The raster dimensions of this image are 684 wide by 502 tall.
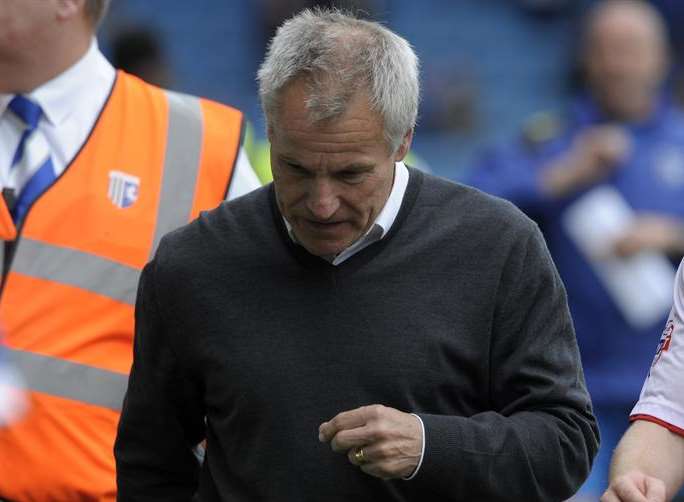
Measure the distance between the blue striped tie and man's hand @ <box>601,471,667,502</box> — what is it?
1617 mm

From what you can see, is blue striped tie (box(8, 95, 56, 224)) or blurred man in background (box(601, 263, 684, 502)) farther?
blue striped tie (box(8, 95, 56, 224))

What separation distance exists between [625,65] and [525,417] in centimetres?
380

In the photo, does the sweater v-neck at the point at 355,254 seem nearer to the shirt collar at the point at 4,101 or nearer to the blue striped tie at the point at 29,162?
the blue striped tie at the point at 29,162

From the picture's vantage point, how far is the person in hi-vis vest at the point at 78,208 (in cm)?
406

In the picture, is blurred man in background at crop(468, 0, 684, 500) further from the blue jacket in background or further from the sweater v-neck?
the sweater v-neck

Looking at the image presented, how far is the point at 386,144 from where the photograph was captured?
342 centimetres

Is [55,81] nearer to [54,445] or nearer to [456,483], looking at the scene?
[54,445]

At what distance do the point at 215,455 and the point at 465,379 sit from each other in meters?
0.56

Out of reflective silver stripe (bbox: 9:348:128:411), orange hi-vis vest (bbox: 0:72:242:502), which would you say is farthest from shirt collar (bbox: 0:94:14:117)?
reflective silver stripe (bbox: 9:348:128:411)

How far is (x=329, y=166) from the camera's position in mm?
3359

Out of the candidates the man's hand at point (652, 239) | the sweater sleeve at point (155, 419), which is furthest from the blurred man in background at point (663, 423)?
the man's hand at point (652, 239)

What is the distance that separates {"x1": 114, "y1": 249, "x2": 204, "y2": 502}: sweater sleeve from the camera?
3.67 metres

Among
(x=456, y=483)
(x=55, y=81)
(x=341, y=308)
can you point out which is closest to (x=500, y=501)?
(x=456, y=483)

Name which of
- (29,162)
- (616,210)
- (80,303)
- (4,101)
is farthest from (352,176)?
(616,210)
